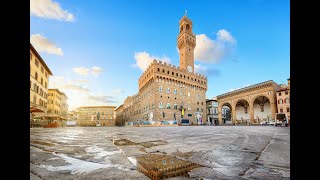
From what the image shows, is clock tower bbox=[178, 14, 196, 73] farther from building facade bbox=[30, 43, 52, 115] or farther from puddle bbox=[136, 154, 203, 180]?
puddle bbox=[136, 154, 203, 180]

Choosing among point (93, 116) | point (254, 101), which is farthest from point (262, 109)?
point (93, 116)

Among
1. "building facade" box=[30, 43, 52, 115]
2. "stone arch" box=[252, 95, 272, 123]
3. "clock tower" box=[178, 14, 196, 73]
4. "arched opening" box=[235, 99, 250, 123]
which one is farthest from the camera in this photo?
"clock tower" box=[178, 14, 196, 73]

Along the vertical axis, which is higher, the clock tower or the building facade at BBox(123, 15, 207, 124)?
the clock tower

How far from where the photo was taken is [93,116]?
97.4 metres

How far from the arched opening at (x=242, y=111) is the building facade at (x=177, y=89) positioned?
10.0 metres

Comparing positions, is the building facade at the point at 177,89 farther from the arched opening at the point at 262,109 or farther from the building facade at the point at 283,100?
the building facade at the point at 283,100

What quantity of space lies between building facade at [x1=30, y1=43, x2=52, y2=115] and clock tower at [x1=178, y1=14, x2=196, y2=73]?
34769 millimetres

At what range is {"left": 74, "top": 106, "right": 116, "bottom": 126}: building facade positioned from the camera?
9700cm

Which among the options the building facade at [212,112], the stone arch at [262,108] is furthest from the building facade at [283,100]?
the building facade at [212,112]

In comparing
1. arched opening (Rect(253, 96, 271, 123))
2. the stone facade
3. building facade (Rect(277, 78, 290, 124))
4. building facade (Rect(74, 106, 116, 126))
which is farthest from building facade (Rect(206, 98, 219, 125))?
building facade (Rect(74, 106, 116, 126))

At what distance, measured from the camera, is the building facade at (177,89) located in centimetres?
4456
